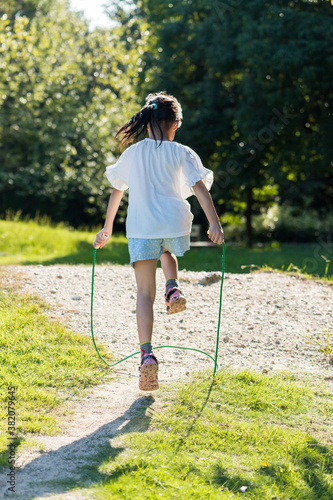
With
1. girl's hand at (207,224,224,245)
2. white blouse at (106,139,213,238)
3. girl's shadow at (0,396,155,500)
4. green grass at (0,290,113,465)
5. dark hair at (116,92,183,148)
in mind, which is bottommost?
girl's shadow at (0,396,155,500)

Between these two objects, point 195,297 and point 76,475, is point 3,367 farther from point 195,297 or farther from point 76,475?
point 195,297

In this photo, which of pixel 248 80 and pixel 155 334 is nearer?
pixel 155 334

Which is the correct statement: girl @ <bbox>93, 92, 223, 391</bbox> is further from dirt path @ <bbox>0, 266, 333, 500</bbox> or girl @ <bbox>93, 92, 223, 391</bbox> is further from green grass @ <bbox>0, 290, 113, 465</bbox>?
green grass @ <bbox>0, 290, 113, 465</bbox>

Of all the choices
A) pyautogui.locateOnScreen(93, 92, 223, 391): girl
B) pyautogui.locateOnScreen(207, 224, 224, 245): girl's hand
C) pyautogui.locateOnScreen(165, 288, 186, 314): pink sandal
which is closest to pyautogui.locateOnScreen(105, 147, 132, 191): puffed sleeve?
pyautogui.locateOnScreen(93, 92, 223, 391): girl

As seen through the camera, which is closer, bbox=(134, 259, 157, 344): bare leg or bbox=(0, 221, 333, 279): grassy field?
bbox=(134, 259, 157, 344): bare leg

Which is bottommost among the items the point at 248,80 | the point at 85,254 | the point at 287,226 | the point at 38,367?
the point at 38,367

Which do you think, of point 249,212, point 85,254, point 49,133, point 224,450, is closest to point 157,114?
point 224,450

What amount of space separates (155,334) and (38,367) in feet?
4.77

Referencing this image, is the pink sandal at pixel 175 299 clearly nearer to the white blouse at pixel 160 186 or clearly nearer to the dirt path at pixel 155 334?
the white blouse at pixel 160 186

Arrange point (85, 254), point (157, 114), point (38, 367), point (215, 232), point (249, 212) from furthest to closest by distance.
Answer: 1. point (249, 212)
2. point (85, 254)
3. point (38, 367)
4. point (157, 114)
5. point (215, 232)

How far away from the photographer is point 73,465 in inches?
109

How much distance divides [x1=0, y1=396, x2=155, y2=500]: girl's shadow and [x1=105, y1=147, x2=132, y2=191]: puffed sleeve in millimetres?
1512

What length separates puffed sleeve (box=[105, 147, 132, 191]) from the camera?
12.0 feet

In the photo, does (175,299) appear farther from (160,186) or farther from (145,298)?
(160,186)
